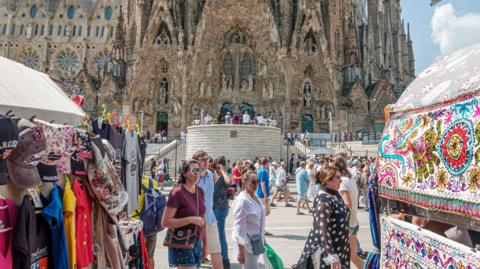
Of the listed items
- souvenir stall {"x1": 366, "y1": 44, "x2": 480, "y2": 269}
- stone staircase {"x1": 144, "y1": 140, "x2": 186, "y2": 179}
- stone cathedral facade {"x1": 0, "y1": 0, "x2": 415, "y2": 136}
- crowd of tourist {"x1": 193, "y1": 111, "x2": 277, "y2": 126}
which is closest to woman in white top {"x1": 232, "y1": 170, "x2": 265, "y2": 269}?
souvenir stall {"x1": 366, "y1": 44, "x2": 480, "y2": 269}

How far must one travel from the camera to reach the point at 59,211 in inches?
91.3

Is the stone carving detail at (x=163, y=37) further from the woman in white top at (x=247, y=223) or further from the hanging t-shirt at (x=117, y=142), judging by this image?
the woman in white top at (x=247, y=223)

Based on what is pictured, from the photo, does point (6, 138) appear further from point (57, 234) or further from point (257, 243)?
point (257, 243)

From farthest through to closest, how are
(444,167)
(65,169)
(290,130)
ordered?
(290,130) → (65,169) → (444,167)

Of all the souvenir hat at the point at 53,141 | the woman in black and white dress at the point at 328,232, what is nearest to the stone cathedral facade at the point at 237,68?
the woman in black and white dress at the point at 328,232

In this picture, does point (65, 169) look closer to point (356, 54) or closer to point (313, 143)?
point (313, 143)

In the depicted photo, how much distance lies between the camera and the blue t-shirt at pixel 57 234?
2283 millimetres

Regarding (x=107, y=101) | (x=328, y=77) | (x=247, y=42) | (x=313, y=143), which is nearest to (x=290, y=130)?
(x=313, y=143)

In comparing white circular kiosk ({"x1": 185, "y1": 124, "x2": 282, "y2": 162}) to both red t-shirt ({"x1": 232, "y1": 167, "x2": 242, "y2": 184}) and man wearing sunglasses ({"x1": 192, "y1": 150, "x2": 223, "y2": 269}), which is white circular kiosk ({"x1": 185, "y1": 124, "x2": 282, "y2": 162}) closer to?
red t-shirt ({"x1": 232, "y1": 167, "x2": 242, "y2": 184})

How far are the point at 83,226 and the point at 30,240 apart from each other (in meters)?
0.56

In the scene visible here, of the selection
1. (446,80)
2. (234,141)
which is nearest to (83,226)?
(446,80)

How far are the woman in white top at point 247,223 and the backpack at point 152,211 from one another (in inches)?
36.3

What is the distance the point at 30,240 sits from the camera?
209cm

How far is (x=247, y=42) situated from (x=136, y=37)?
10.1 metres
